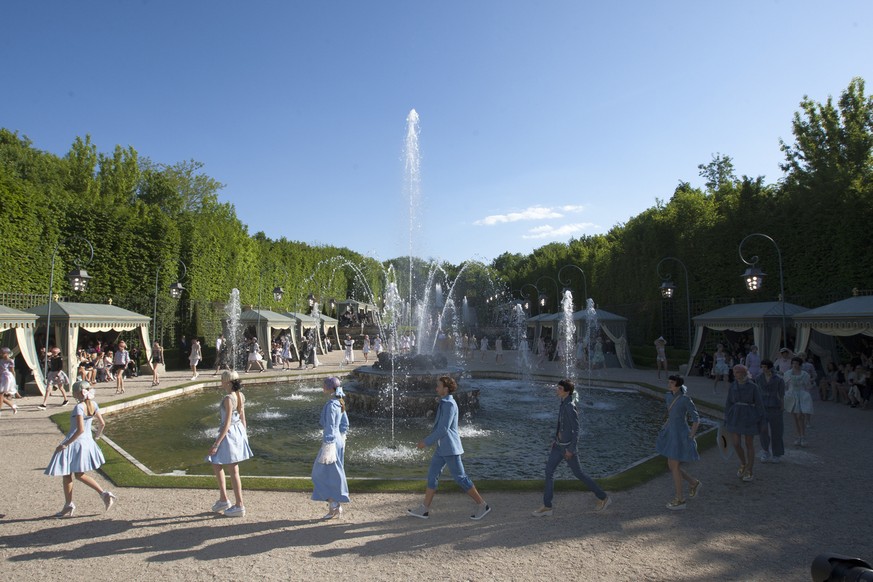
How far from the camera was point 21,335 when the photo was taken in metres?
16.3

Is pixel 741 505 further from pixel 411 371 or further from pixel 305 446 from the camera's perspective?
pixel 411 371

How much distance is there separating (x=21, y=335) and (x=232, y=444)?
14418 millimetres

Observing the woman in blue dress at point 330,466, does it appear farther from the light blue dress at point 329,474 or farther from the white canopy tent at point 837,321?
the white canopy tent at point 837,321

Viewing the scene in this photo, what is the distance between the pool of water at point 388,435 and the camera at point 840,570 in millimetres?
7560

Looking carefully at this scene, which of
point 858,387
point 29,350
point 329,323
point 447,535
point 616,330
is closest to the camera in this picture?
point 447,535

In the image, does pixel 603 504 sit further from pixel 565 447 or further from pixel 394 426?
pixel 394 426

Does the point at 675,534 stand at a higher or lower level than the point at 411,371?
lower

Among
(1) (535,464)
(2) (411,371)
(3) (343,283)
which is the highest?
(3) (343,283)

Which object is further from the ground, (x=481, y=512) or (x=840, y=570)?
(x=840, y=570)

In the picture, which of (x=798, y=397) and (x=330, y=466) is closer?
(x=330, y=466)

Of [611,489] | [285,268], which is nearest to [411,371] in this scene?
[611,489]

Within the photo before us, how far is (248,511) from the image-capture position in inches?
261

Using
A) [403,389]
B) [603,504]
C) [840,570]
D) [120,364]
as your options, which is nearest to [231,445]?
[603,504]

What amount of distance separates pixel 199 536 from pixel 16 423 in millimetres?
10090
